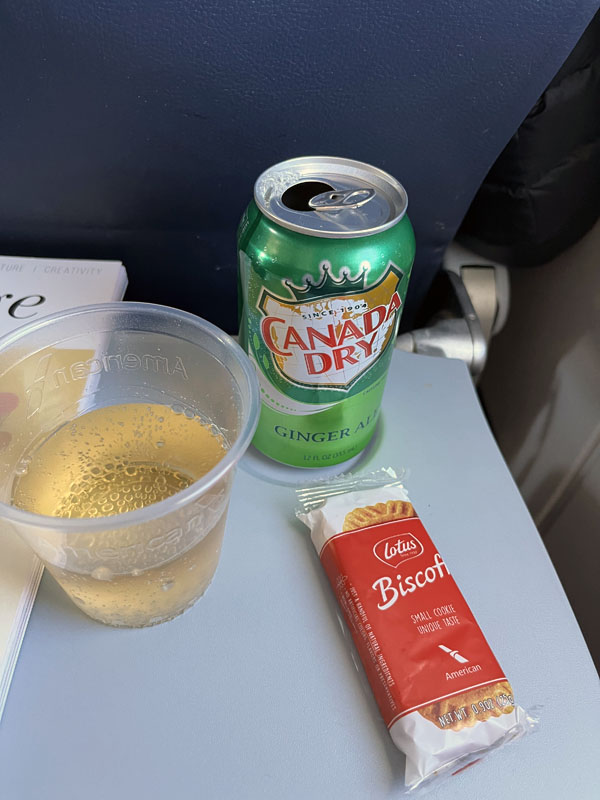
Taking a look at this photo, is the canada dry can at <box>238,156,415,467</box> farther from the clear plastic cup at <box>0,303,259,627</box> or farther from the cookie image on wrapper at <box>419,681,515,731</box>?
the cookie image on wrapper at <box>419,681,515,731</box>

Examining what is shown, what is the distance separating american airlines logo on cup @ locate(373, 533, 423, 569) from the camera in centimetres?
46

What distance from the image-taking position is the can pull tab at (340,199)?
427 mm

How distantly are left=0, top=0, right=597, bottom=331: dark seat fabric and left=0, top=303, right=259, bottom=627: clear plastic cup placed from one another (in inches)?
7.4

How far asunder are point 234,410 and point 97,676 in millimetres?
212

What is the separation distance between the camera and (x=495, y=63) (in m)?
0.50

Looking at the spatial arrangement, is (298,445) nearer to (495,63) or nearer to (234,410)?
(234,410)

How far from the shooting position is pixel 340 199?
0.44m

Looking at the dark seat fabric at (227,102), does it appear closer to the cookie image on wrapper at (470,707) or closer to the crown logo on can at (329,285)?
the crown logo on can at (329,285)

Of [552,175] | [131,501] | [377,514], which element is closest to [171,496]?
[131,501]

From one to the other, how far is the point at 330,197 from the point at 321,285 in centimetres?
8

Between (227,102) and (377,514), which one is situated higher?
(227,102)

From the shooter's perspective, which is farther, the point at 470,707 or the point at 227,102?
the point at 227,102

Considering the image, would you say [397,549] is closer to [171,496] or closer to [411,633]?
[411,633]

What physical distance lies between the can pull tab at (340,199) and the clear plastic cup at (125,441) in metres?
0.12
